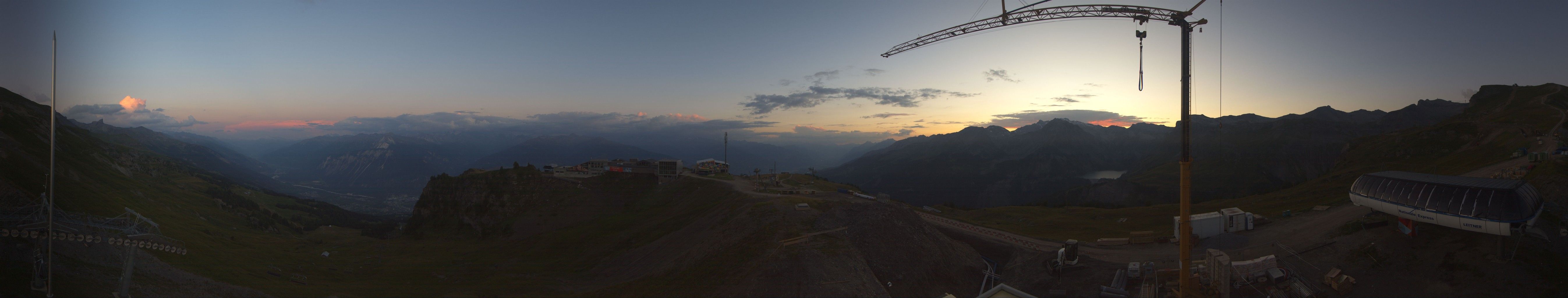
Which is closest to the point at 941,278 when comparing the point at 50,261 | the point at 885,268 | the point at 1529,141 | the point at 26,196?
the point at 885,268

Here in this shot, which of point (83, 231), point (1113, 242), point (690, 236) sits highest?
point (83, 231)

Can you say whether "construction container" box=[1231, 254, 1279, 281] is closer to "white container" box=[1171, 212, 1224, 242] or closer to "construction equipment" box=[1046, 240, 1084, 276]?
"construction equipment" box=[1046, 240, 1084, 276]

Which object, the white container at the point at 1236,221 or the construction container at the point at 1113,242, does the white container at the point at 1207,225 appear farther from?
the construction container at the point at 1113,242

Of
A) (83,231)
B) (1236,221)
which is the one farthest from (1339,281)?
(83,231)

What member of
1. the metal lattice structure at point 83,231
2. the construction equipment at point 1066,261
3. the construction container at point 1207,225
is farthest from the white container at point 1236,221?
the metal lattice structure at point 83,231

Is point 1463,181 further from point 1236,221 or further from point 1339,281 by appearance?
point 1236,221

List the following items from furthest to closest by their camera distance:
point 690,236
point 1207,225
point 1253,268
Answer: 1. point 690,236
2. point 1207,225
3. point 1253,268

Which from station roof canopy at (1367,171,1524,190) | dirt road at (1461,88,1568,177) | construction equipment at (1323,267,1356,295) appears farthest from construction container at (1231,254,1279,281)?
dirt road at (1461,88,1568,177)
